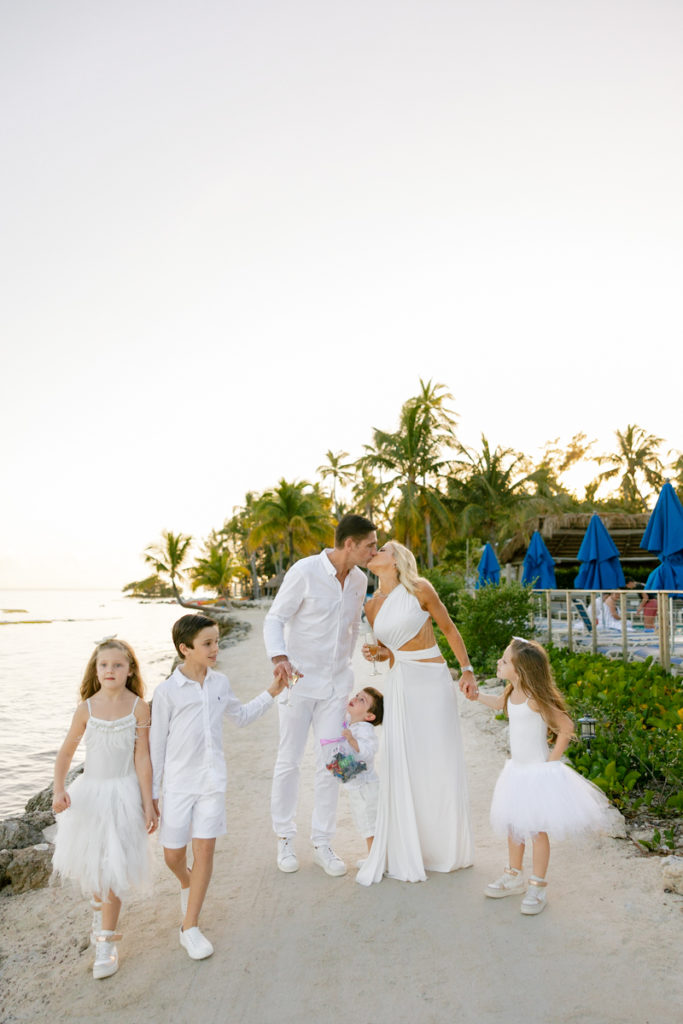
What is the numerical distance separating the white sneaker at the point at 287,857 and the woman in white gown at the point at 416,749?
468 mm

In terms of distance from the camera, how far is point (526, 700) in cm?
383

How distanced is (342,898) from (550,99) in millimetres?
11334

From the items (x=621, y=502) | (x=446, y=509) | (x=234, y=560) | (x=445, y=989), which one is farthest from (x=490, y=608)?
(x=234, y=560)

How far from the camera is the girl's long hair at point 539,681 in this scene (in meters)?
3.74

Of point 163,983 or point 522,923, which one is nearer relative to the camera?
point 163,983

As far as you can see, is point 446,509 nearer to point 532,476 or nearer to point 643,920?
point 532,476

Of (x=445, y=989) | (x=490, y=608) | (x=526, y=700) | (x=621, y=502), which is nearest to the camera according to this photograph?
(x=445, y=989)

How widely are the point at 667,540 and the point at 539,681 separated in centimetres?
734

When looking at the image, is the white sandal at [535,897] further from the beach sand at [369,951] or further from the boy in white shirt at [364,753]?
the boy in white shirt at [364,753]

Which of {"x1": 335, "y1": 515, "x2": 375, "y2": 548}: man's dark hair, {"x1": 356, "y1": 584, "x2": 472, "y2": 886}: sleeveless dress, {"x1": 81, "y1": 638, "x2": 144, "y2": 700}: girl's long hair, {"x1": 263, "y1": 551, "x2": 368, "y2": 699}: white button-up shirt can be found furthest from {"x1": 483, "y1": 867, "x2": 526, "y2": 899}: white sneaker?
{"x1": 81, "y1": 638, "x2": 144, "y2": 700}: girl's long hair

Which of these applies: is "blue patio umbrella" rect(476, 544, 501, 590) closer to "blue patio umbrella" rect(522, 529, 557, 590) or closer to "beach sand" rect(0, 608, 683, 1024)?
"blue patio umbrella" rect(522, 529, 557, 590)

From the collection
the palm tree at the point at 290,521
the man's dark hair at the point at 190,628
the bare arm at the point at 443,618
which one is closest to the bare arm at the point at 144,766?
the man's dark hair at the point at 190,628

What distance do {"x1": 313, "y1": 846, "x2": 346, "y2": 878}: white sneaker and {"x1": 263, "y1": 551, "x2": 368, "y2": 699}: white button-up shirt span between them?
94 cm

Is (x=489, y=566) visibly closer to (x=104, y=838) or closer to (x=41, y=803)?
(x=41, y=803)
